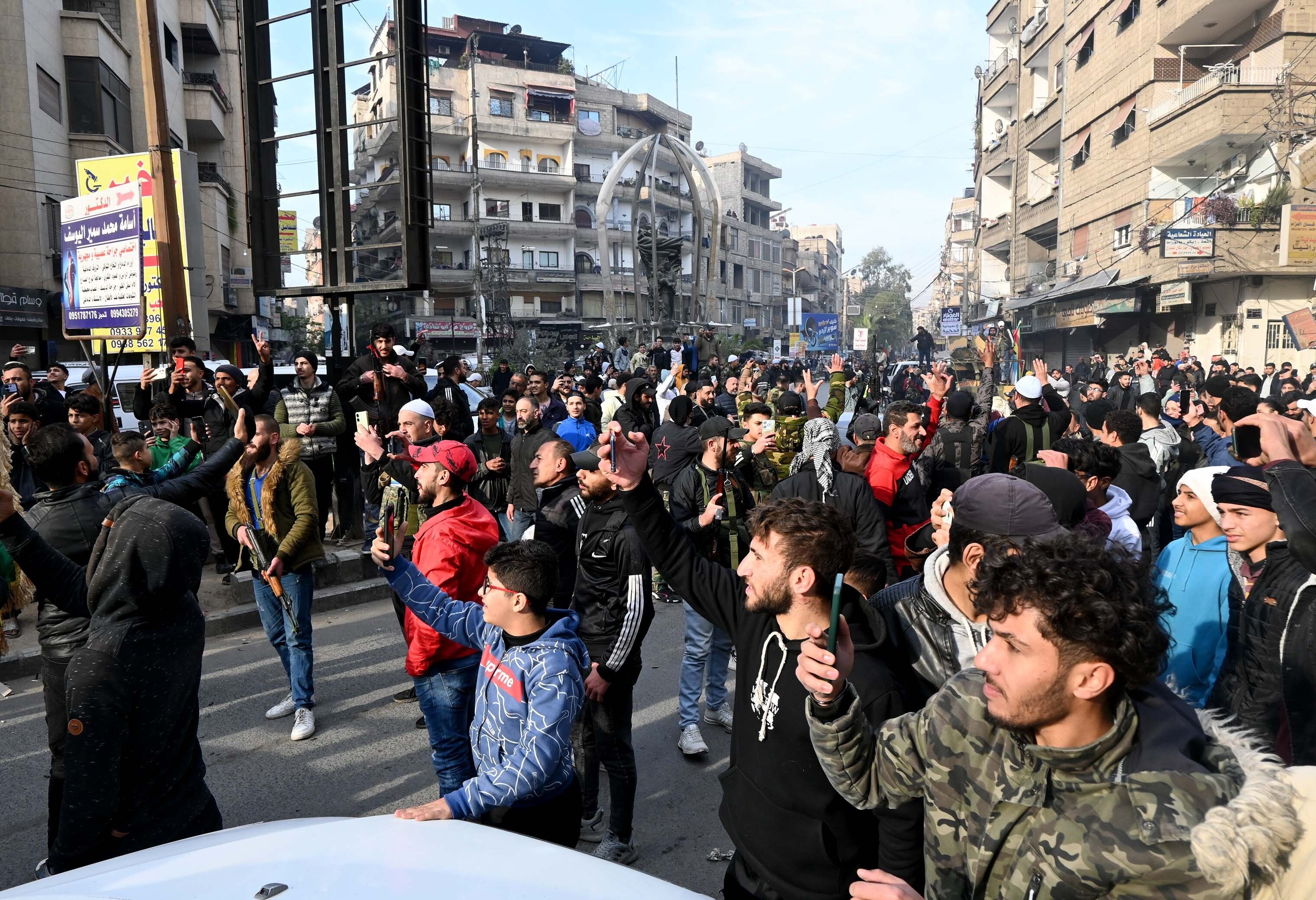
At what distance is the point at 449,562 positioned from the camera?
4.04 m

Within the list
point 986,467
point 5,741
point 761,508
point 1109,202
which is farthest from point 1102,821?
point 1109,202

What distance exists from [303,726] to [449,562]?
193 cm

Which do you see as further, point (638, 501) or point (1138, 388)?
point (1138, 388)

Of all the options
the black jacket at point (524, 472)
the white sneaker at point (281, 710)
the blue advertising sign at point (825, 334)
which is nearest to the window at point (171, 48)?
the blue advertising sign at point (825, 334)

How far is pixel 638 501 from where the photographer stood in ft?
9.43

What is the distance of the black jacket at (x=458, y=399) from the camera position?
8633mm

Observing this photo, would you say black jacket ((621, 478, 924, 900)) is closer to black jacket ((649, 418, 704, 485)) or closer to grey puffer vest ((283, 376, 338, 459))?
black jacket ((649, 418, 704, 485))

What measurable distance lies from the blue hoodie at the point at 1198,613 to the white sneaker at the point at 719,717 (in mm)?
2566

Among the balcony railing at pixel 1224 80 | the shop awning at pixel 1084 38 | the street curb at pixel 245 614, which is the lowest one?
the street curb at pixel 245 614

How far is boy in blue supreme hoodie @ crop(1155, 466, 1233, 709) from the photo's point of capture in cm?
341

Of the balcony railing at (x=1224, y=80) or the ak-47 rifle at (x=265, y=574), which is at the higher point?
the balcony railing at (x=1224, y=80)

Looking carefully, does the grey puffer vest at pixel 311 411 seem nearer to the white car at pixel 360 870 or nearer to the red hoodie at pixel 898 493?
the red hoodie at pixel 898 493

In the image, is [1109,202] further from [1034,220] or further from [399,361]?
[399,361]

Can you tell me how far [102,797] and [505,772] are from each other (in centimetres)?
143
